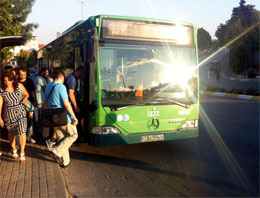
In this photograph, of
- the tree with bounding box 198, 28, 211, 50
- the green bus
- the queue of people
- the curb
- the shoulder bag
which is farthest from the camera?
the tree with bounding box 198, 28, 211, 50

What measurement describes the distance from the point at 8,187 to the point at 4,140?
3.56 metres

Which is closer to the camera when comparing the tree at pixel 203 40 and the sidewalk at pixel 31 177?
the sidewalk at pixel 31 177

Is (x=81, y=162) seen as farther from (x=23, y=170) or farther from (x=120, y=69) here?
(x=120, y=69)

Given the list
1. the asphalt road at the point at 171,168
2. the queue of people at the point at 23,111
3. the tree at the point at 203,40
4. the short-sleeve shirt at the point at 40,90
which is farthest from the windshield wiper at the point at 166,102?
the tree at the point at 203,40

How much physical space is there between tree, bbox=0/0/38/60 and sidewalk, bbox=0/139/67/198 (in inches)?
382

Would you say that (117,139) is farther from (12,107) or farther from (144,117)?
(12,107)

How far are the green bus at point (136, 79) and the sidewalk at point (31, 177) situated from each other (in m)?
1.05

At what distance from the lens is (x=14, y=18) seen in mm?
16203

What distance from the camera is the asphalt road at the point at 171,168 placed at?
14.6ft

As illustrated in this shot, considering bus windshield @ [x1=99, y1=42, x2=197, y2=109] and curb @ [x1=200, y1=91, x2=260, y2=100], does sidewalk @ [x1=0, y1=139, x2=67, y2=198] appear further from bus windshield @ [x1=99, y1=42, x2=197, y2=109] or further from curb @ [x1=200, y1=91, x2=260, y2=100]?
curb @ [x1=200, y1=91, x2=260, y2=100]

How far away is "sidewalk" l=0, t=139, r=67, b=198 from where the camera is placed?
4121 millimetres

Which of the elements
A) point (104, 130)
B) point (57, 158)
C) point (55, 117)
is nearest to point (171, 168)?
point (104, 130)

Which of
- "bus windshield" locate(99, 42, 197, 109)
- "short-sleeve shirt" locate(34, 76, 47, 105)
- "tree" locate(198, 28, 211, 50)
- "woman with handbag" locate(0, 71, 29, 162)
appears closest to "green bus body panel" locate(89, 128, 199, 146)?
"bus windshield" locate(99, 42, 197, 109)

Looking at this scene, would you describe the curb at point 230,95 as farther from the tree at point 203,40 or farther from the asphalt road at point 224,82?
the tree at point 203,40
